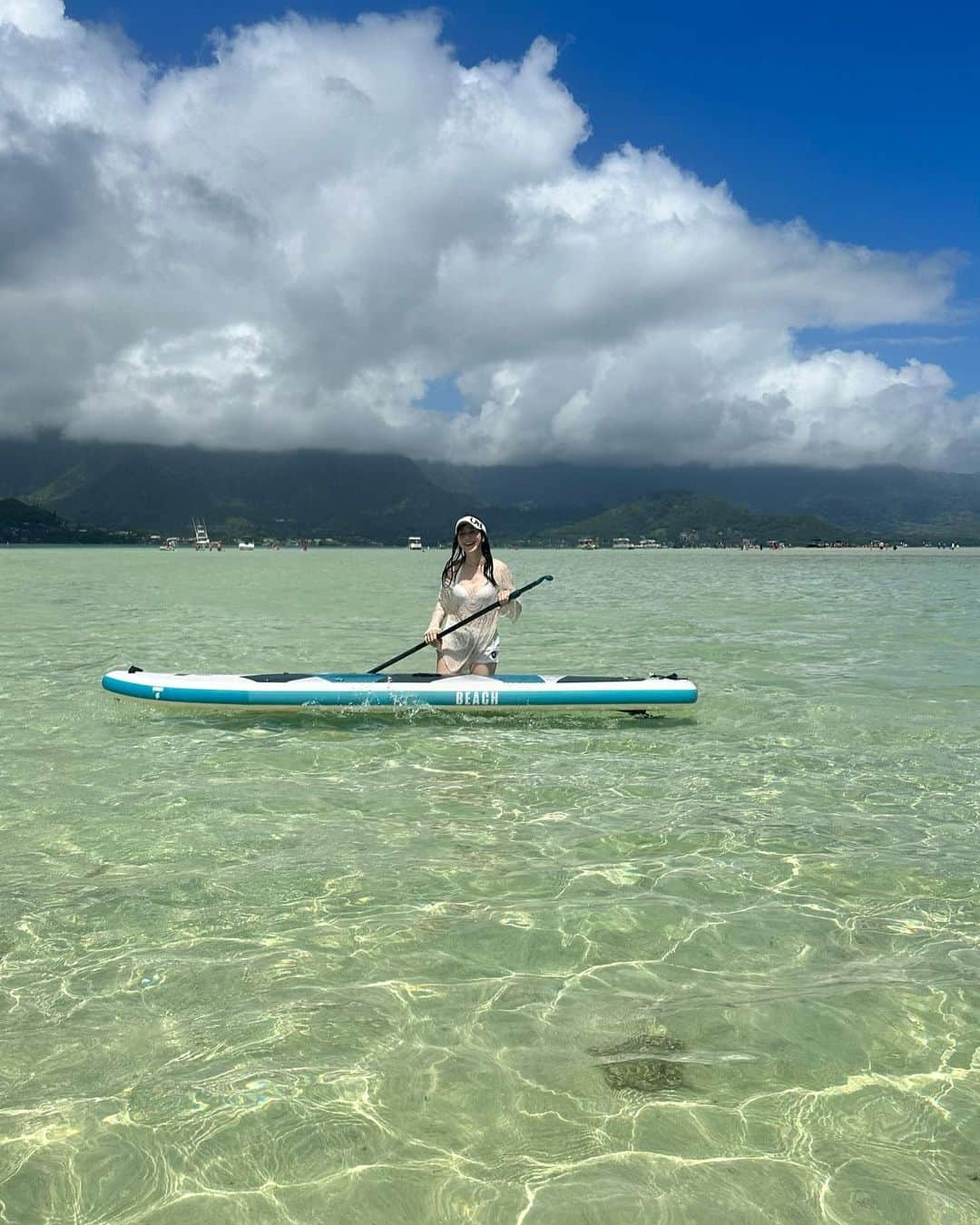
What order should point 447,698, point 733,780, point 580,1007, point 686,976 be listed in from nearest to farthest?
point 580,1007
point 686,976
point 733,780
point 447,698

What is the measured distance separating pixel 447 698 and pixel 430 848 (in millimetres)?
5339

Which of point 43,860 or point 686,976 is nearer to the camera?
point 686,976

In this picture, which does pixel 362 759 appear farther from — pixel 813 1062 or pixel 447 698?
pixel 813 1062

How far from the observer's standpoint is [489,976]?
18.7 feet

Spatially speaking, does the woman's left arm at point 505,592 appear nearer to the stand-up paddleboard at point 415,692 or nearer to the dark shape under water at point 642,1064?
the stand-up paddleboard at point 415,692

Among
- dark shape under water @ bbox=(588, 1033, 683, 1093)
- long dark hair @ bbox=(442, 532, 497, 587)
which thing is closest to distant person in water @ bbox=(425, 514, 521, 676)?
long dark hair @ bbox=(442, 532, 497, 587)

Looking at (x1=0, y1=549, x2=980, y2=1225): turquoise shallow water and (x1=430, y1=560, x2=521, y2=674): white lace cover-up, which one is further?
(x1=430, y1=560, x2=521, y2=674): white lace cover-up

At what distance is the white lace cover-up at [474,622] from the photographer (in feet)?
43.7

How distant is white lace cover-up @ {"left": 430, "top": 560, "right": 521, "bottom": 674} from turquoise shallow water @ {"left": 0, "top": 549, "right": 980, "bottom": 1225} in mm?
1403

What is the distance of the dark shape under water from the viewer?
14.9ft

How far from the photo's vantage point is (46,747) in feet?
39.5

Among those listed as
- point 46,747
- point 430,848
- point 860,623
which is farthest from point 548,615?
point 430,848

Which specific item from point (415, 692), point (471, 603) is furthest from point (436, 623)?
point (415, 692)

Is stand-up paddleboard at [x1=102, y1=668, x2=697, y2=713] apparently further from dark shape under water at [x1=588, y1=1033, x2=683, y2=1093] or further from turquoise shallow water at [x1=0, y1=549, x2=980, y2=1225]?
dark shape under water at [x1=588, y1=1033, x2=683, y2=1093]
